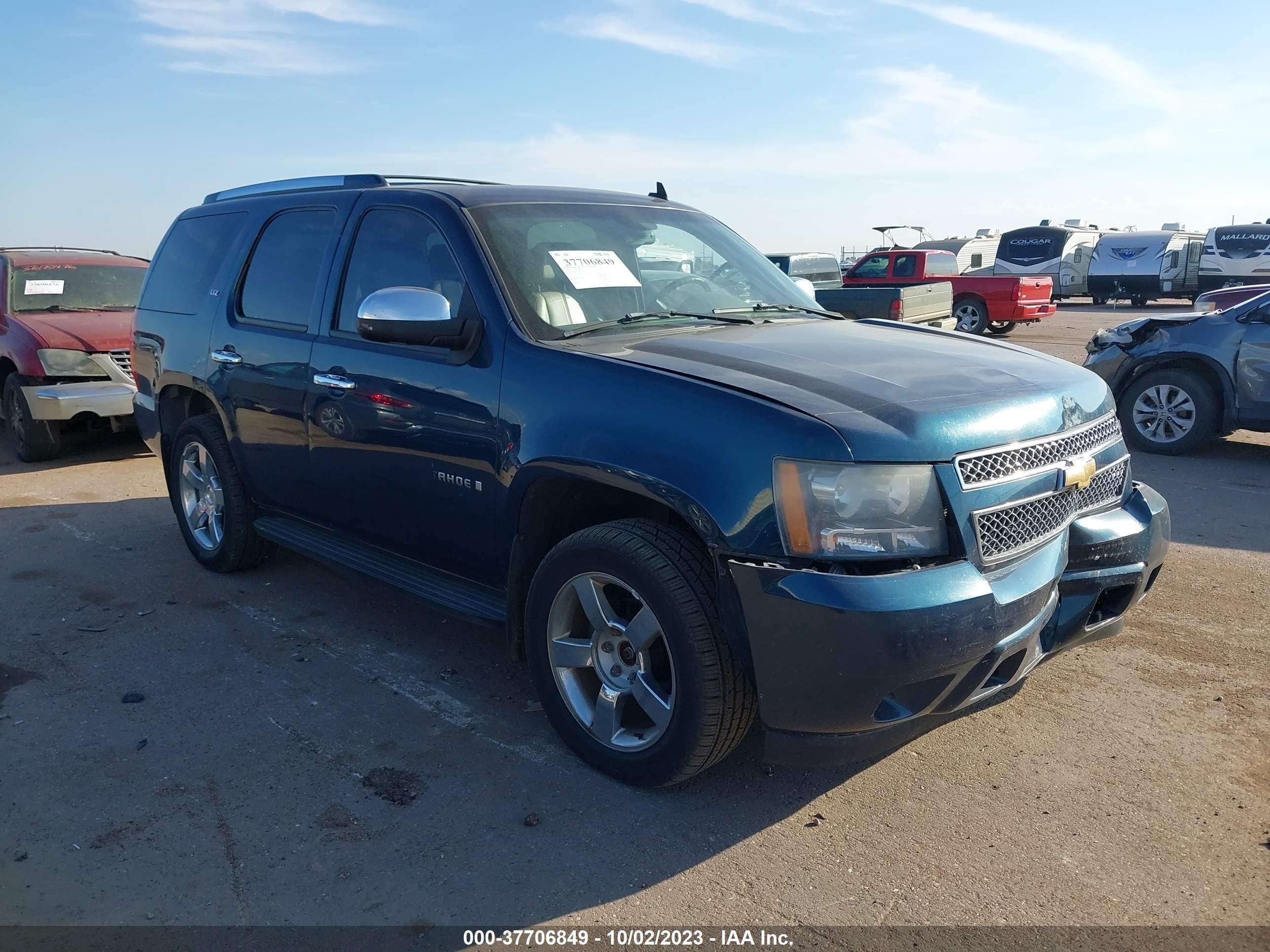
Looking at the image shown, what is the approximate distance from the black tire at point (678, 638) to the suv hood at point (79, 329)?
681 centimetres

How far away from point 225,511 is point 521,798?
2804 millimetres

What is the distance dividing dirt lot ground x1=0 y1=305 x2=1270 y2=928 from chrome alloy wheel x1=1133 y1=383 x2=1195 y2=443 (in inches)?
161

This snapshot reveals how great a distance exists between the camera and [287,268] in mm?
4703

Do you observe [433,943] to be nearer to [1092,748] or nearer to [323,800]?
[323,800]

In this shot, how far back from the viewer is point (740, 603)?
9.14 ft

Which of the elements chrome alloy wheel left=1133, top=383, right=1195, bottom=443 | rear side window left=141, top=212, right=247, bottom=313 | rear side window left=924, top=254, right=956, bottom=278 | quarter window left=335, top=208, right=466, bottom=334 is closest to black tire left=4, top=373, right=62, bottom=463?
rear side window left=141, top=212, right=247, bottom=313

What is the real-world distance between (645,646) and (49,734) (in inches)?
90.4

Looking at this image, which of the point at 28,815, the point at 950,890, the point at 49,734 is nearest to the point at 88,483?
the point at 49,734

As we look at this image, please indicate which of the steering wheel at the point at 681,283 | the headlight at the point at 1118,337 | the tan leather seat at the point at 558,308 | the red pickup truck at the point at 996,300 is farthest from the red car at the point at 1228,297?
the tan leather seat at the point at 558,308

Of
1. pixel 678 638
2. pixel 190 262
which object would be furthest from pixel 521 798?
pixel 190 262

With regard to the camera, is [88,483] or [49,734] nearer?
[49,734]

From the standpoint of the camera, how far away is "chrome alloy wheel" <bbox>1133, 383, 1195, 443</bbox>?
8344mm

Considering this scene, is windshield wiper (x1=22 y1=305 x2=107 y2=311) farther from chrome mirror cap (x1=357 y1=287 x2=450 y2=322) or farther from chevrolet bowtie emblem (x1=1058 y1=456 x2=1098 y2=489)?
chevrolet bowtie emblem (x1=1058 y1=456 x2=1098 y2=489)

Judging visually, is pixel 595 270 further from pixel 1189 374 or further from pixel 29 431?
pixel 29 431
